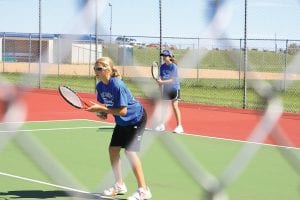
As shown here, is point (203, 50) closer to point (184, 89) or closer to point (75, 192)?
point (75, 192)

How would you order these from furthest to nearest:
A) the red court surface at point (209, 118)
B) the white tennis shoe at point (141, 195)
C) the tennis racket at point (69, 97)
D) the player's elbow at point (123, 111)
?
the red court surface at point (209, 118) < the white tennis shoe at point (141, 195) < the player's elbow at point (123, 111) < the tennis racket at point (69, 97)

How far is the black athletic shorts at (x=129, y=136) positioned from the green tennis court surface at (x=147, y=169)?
0.25m

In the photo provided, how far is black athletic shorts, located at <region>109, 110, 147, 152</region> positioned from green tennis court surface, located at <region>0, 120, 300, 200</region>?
255 millimetres

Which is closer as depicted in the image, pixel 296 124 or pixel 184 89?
pixel 296 124

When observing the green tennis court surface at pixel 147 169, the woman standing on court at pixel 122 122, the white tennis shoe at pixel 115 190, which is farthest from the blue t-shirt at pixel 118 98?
the white tennis shoe at pixel 115 190

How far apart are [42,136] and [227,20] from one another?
8544mm

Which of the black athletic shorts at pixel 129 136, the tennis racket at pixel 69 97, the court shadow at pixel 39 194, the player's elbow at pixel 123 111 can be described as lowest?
the court shadow at pixel 39 194

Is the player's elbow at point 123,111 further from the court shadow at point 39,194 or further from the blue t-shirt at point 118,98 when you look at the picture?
the court shadow at point 39,194

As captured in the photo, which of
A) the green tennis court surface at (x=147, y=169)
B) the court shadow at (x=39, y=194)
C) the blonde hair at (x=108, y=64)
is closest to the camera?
the blonde hair at (x=108, y=64)

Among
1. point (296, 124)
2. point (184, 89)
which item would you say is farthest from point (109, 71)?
point (184, 89)

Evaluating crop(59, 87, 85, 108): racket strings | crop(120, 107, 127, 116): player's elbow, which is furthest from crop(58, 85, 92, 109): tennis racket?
crop(120, 107, 127, 116): player's elbow

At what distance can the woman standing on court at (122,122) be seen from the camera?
5.57 meters

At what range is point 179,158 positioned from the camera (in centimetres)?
301

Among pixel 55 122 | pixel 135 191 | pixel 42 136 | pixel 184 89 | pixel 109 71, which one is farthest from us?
pixel 184 89
